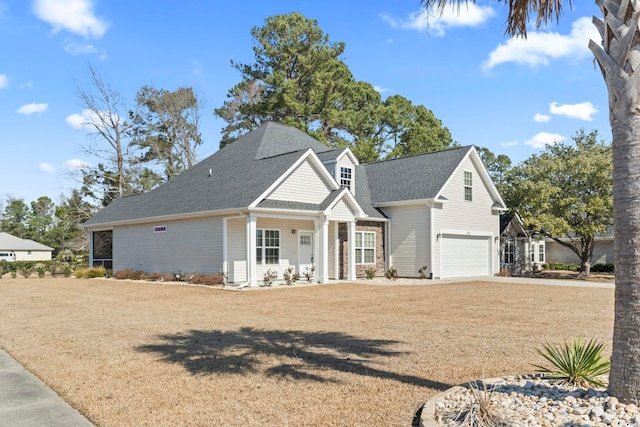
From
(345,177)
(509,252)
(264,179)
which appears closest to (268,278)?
(264,179)

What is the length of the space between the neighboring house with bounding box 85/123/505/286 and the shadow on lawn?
Result: 9585 millimetres

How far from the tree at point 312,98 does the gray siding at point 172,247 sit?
1575cm

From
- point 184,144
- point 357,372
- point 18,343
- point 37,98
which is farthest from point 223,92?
point 357,372

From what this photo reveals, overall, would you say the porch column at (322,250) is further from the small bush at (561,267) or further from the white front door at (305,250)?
the small bush at (561,267)

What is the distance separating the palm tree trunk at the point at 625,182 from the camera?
13.9 feet

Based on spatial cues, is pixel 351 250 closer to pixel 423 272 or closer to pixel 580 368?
pixel 423 272

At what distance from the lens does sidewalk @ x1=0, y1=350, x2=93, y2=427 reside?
15.1 ft

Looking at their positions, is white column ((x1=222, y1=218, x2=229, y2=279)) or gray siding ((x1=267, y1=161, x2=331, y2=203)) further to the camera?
gray siding ((x1=267, y1=161, x2=331, y2=203))

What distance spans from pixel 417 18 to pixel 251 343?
574 cm

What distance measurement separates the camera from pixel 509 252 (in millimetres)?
29500

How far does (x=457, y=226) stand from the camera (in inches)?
945

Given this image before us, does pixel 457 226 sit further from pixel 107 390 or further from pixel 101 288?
pixel 107 390

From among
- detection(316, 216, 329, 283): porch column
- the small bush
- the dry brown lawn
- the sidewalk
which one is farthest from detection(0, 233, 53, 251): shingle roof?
the sidewalk

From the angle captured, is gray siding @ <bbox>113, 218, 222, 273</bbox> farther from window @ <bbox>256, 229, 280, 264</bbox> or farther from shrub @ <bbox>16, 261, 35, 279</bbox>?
shrub @ <bbox>16, 261, 35, 279</bbox>
